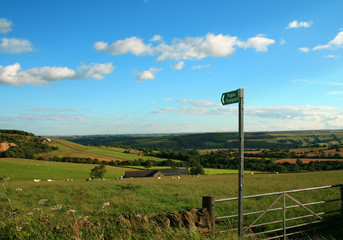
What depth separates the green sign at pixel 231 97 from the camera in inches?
186

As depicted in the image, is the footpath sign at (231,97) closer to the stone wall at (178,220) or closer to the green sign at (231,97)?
the green sign at (231,97)

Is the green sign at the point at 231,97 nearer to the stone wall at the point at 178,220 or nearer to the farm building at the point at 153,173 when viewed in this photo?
the stone wall at the point at 178,220

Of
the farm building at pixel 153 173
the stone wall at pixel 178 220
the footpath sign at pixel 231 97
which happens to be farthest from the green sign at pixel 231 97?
the farm building at pixel 153 173

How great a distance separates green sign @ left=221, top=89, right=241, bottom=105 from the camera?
4712 mm

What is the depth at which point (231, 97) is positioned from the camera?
4.88 meters

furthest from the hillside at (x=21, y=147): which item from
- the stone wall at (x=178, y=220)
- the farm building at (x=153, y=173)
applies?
the stone wall at (x=178, y=220)

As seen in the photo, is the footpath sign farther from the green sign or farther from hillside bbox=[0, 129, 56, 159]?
hillside bbox=[0, 129, 56, 159]

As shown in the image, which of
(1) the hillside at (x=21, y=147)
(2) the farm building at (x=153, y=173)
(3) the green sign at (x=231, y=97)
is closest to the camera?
(3) the green sign at (x=231, y=97)

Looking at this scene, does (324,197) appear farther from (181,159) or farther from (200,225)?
(181,159)

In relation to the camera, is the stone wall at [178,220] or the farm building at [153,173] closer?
the stone wall at [178,220]

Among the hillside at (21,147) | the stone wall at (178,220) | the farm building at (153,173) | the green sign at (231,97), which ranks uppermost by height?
the green sign at (231,97)

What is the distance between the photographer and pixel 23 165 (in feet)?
171

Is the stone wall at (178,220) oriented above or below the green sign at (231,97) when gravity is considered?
below

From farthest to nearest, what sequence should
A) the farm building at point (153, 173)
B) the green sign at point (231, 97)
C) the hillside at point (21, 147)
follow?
the hillside at point (21, 147)
the farm building at point (153, 173)
the green sign at point (231, 97)
